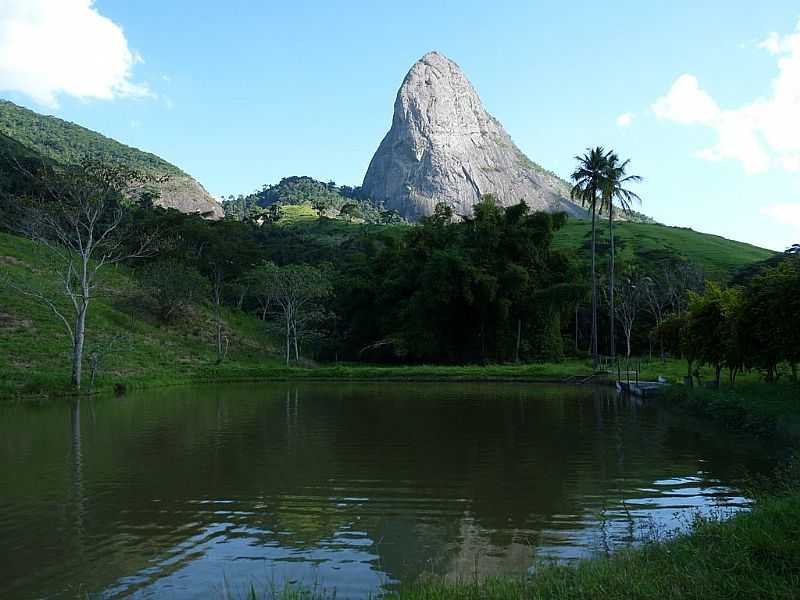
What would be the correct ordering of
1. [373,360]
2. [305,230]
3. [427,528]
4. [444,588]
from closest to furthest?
1. [444,588]
2. [427,528]
3. [373,360]
4. [305,230]

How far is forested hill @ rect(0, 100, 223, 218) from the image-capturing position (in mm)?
122363

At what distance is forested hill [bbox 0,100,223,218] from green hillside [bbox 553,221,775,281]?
66.4 metres

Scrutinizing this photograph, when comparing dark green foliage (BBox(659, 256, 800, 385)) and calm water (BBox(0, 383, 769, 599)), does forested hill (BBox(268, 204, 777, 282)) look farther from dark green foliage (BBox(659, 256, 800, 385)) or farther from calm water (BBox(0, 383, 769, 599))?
calm water (BBox(0, 383, 769, 599))

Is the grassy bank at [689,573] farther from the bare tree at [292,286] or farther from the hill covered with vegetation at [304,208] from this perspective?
the hill covered with vegetation at [304,208]

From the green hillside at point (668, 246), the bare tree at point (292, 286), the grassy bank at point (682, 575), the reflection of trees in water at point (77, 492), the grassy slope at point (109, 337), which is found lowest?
the reflection of trees in water at point (77, 492)

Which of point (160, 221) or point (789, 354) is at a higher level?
point (160, 221)

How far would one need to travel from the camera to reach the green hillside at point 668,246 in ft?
243

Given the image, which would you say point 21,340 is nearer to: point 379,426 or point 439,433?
point 379,426

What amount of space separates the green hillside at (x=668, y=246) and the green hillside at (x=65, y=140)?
79.0 meters

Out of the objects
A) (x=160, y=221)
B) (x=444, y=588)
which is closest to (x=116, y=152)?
(x=160, y=221)

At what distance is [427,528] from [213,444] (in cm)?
867

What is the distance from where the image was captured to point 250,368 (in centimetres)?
4131

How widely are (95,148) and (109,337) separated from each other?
107 metres

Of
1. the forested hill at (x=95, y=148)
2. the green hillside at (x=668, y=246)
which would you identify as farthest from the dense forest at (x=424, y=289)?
the forested hill at (x=95, y=148)
